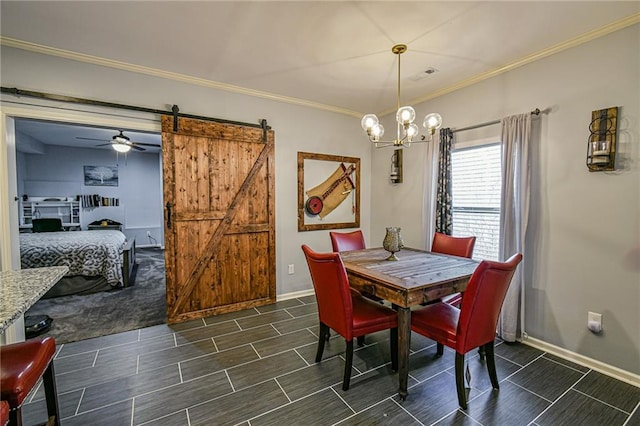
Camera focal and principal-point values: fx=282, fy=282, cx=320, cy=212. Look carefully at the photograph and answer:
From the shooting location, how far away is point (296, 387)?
2082 mm

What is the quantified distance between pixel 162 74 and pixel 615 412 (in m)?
4.78

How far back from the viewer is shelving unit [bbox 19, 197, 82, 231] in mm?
6520

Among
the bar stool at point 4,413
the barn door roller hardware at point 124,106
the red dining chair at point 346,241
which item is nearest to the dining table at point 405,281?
the red dining chair at point 346,241

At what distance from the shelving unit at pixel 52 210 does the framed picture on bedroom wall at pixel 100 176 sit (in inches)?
23.3

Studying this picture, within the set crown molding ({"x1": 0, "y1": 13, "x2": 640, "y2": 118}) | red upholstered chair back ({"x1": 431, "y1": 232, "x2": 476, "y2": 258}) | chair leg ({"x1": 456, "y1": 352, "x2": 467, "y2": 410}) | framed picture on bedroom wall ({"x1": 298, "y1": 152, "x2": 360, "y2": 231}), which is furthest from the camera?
framed picture on bedroom wall ({"x1": 298, "y1": 152, "x2": 360, "y2": 231})

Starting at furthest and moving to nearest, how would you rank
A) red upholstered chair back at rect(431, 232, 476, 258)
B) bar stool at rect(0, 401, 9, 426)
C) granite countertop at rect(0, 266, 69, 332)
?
red upholstered chair back at rect(431, 232, 476, 258) < granite countertop at rect(0, 266, 69, 332) < bar stool at rect(0, 401, 9, 426)

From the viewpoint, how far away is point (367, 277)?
2125 mm

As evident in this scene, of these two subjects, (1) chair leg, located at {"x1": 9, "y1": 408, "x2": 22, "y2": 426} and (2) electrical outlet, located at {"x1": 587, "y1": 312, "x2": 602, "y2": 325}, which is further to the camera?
(2) electrical outlet, located at {"x1": 587, "y1": 312, "x2": 602, "y2": 325}

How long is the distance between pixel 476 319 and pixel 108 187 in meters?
8.66

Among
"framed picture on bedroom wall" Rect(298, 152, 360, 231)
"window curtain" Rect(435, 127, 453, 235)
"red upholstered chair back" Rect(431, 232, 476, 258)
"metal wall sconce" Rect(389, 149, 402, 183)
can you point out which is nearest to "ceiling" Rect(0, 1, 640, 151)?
"window curtain" Rect(435, 127, 453, 235)

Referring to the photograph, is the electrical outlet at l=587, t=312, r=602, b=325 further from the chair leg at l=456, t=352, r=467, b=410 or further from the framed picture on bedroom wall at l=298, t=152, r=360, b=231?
the framed picture on bedroom wall at l=298, t=152, r=360, b=231

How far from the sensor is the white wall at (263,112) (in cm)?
263

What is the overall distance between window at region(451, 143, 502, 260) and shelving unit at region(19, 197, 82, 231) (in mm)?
8363

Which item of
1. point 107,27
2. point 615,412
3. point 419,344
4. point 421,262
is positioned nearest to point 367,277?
point 421,262
